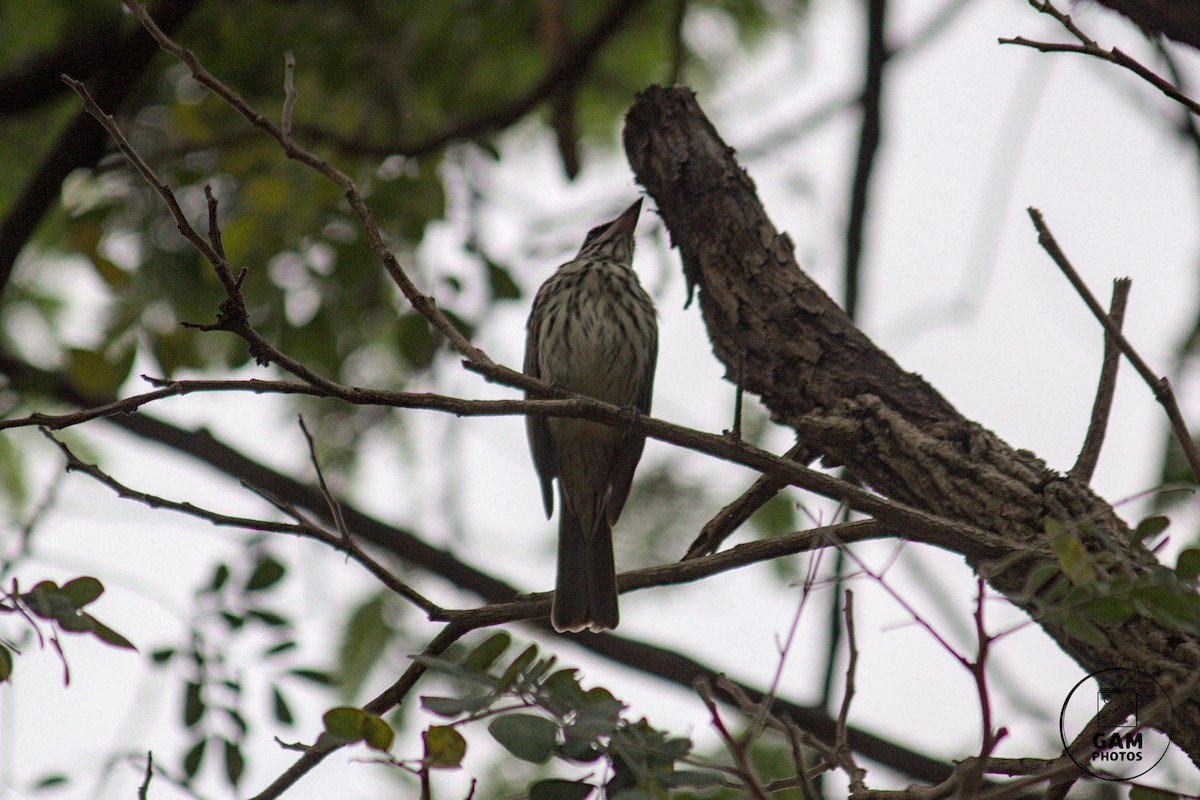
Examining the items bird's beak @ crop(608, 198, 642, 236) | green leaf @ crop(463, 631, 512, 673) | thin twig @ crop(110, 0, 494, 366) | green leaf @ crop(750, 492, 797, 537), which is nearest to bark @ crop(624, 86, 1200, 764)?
thin twig @ crop(110, 0, 494, 366)

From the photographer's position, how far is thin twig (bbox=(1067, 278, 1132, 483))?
261 centimetres

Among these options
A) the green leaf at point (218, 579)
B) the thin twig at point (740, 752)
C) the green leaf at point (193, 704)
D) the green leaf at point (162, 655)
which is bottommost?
the thin twig at point (740, 752)

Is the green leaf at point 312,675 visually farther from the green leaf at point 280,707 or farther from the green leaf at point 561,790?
the green leaf at point 561,790

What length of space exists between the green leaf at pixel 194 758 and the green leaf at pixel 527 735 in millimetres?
1241

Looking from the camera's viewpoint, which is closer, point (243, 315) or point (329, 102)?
point (243, 315)

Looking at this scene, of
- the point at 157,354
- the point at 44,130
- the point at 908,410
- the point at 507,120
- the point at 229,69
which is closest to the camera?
the point at 908,410

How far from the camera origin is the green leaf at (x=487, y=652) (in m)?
2.17

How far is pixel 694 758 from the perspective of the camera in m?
1.94

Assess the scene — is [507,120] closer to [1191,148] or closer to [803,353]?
[803,353]

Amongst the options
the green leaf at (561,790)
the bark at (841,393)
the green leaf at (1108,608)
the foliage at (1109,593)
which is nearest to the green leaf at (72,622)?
the green leaf at (561,790)

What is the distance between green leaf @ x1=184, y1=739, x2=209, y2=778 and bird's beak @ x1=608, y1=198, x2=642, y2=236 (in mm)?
2993

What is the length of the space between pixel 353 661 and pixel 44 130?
2.69m

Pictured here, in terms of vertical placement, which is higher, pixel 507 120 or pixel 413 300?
pixel 507 120

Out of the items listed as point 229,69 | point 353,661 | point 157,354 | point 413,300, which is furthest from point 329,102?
point 413,300
